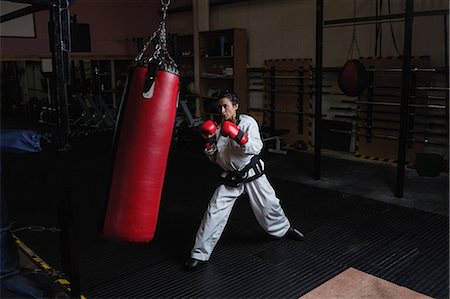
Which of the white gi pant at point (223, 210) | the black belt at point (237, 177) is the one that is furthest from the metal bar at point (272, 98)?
the black belt at point (237, 177)

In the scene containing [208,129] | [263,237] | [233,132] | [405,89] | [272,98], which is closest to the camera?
[233,132]

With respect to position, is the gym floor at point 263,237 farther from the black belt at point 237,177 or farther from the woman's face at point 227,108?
the woman's face at point 227,108

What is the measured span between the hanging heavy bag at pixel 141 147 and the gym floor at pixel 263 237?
0.84ft

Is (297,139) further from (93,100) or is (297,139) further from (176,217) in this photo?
(93,100)

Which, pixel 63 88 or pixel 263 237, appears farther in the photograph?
pixel 263 237

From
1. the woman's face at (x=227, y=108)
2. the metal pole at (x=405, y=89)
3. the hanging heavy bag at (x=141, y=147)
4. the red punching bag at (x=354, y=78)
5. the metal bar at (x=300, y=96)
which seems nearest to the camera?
the hanging heavy bag at (x=141, y=147)

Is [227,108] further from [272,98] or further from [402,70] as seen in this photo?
[272,98]

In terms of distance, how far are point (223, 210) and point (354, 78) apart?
3709 mm

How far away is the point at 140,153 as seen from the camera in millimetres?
2504

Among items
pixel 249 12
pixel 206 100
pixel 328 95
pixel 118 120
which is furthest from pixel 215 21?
pixel 118 120

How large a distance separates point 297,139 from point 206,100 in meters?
2.56

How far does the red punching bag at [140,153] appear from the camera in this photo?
248 cm

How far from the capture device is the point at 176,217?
4742 millimetres

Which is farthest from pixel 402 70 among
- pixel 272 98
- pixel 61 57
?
pixel 61 57
